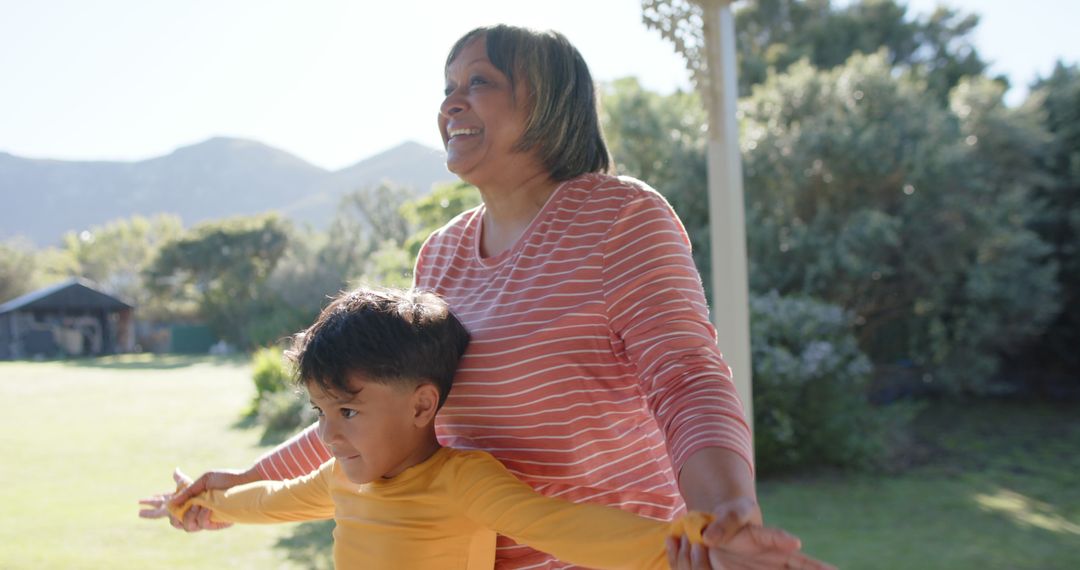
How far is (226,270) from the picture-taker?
28.4 feet

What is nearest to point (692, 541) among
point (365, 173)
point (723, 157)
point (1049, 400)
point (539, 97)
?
point (539, 97)

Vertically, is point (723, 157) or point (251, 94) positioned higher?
point (251, 94)

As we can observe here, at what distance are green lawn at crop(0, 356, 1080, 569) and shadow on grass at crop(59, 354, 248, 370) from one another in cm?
2

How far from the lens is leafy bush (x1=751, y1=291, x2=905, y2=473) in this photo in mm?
5969

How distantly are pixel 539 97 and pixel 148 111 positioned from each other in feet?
11.9

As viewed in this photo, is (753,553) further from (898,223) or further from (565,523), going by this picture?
(898,223)

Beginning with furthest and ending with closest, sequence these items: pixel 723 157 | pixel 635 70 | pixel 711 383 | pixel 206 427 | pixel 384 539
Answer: pixel 635 70 < pixel 206 427 < pixel 723 157 < pixel 384 539 < pixel 711 383

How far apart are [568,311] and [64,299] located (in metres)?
4.23

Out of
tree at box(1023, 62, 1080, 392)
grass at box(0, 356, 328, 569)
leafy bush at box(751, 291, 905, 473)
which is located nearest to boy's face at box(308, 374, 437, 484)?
grass at box(0, 356, 328, 569)

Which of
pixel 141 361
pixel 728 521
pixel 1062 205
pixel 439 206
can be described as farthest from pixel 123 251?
pixel 1062 205

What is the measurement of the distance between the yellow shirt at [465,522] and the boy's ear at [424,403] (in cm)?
5

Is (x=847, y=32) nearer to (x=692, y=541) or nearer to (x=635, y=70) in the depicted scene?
(x=635, y=70)

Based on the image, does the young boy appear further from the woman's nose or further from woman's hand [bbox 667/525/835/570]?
woman's hand [bbox 667/525/835/570]

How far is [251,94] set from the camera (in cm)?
485
